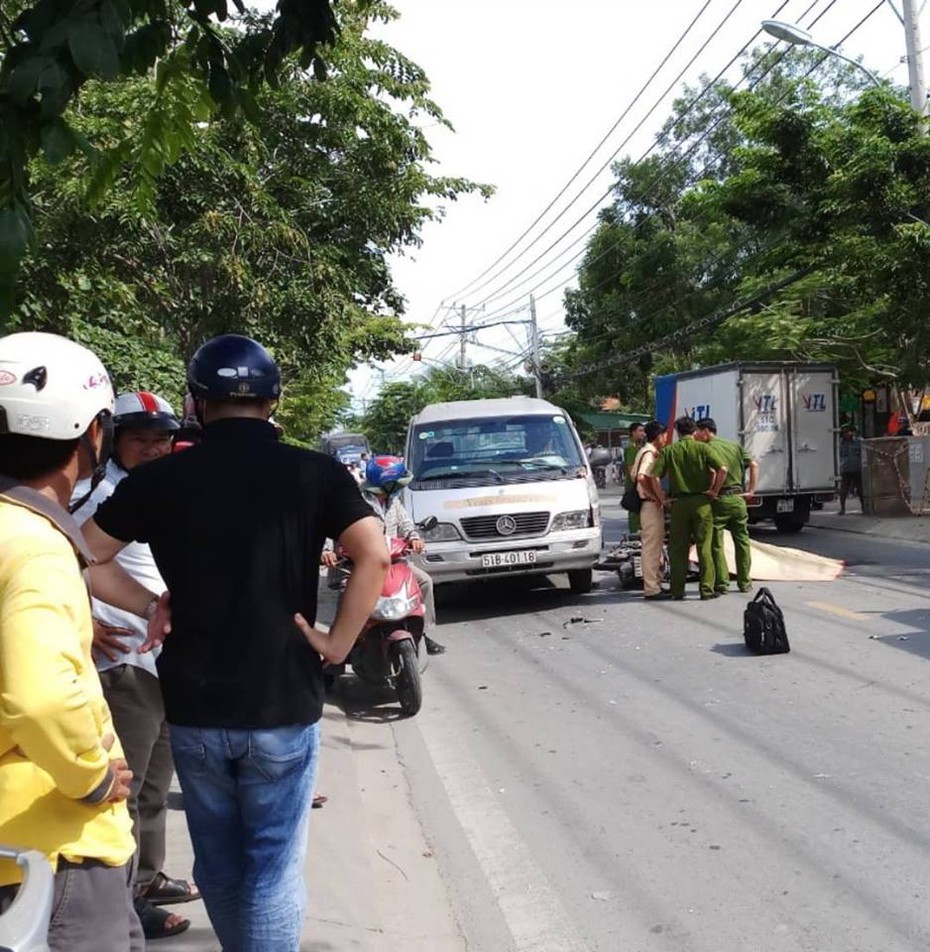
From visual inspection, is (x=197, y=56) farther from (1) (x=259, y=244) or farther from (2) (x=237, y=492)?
(1) (x=259, y=244)

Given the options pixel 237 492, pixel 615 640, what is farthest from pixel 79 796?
pixel 615 640

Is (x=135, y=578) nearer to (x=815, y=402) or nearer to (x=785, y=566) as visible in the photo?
A: (x=785, y=566)

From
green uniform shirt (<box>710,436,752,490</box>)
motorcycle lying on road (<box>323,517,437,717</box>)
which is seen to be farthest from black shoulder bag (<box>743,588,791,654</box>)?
green uniform shirt (<box>710,436,752,490</box>)

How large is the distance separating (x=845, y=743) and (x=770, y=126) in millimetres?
12911

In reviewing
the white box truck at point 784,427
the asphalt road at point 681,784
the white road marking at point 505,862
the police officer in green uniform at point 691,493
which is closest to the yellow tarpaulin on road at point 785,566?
the police officer in green uniform at point 691,493

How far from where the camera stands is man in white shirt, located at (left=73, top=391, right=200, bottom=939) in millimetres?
3574

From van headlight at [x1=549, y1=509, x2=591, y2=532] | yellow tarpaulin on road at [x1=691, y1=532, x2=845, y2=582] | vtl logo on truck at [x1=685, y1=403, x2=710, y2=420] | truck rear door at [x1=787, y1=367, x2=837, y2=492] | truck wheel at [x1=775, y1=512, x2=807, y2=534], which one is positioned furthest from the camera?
vtl logo on truck at [x1=685, y1=403, x2=710, y2=420]

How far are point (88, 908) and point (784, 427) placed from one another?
664 inches

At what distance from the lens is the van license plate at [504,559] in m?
10.6

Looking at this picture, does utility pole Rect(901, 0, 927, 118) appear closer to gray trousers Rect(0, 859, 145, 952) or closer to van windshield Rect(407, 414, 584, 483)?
van windshield Rect(407, 414, 584, 483)

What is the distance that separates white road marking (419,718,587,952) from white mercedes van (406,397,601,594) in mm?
4197

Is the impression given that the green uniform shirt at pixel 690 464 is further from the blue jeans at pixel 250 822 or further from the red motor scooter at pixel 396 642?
the blue jeans at pixel 250 822

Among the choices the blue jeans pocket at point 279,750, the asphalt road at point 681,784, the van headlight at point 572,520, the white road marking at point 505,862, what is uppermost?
the van headlight at point 572,520

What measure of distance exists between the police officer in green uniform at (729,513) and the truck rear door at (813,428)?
273 inches
